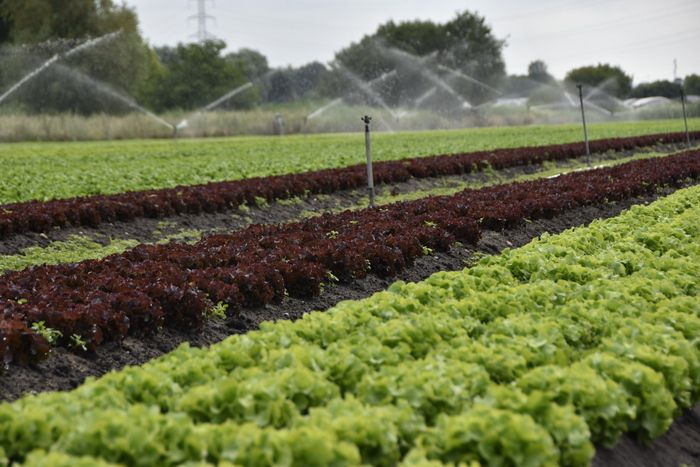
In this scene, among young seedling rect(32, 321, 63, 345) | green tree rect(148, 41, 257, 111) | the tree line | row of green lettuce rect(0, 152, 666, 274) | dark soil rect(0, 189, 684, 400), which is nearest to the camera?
dark soil rect(0, 189, 684, 400)

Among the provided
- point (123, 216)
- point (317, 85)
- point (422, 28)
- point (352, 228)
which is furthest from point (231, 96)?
point (352, 228)

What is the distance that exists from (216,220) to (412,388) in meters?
11.9

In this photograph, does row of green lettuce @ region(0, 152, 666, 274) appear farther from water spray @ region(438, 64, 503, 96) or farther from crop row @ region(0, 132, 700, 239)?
water spray @ region(438, 64, 503, 96)

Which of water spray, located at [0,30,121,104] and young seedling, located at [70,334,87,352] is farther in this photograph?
water spray, located at [0,30,121,104]

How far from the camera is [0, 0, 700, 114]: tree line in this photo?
55125 mm

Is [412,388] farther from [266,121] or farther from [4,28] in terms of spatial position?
[4,28]

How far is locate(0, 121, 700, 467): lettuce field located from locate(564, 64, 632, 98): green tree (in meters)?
96.2

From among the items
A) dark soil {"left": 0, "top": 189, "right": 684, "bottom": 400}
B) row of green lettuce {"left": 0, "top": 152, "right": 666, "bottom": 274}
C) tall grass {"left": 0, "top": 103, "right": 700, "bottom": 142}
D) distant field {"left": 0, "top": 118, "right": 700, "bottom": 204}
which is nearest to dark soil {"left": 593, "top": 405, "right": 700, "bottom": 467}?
dark soil {"left": 0, "top": 189, "right": 684, "bottom": 400}

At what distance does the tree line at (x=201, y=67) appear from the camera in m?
55.1

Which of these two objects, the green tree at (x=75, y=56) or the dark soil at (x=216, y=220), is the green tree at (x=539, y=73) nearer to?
the green tree at (x=75, y=56)

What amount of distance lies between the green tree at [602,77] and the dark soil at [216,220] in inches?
3420

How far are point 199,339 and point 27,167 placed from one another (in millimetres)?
18184

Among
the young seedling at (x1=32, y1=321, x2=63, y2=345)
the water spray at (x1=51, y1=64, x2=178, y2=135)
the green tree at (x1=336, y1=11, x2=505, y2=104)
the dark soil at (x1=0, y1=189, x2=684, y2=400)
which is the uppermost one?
the green tree at (x1=336, y1=11, x2=505, y2=104)

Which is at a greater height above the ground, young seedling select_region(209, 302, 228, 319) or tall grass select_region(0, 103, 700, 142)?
tall grass select_region(0, 103, 700, 142)
